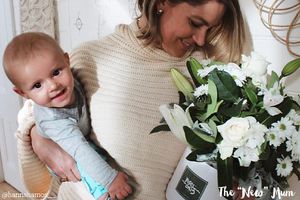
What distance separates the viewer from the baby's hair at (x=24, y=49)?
0.90 m

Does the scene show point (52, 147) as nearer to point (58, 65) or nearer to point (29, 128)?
point (29, 128)

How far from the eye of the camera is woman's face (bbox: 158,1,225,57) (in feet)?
3.00

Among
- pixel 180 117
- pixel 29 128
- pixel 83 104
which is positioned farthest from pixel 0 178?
pixel 180 117

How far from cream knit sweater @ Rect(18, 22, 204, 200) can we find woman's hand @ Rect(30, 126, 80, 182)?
131 mm

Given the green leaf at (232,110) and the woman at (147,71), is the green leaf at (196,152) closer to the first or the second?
the green leaf at (232,110)

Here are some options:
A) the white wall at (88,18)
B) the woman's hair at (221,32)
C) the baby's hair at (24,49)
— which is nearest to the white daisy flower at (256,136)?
the woman's hair at (221,32)

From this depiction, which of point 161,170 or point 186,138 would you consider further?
point 161,170

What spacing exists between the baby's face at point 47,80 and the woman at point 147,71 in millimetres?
108

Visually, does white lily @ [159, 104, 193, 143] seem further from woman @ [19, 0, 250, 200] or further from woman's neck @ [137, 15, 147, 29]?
woman's neck @ [137, 15, 147, 29]

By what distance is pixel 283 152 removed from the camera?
698mm

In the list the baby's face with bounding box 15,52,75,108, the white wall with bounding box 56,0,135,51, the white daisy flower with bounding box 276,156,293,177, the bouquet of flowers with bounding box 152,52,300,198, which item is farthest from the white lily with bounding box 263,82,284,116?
the white wall with bounding box 56,0,135,51

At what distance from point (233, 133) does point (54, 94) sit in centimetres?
54

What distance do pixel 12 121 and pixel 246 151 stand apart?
2178 mm

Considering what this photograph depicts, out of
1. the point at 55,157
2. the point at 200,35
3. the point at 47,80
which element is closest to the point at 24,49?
the point at 47,80
